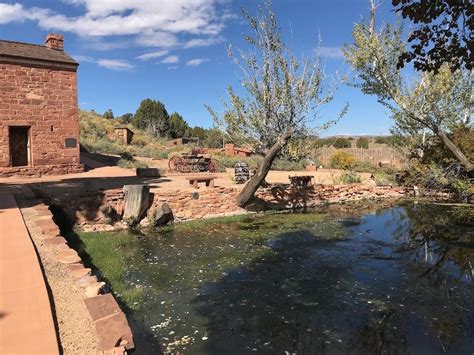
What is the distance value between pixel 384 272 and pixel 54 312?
5.25m

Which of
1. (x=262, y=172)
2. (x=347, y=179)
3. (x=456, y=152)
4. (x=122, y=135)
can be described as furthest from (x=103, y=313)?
(x=122, y=135)

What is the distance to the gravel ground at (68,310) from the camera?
3296mm

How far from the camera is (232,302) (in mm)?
5590

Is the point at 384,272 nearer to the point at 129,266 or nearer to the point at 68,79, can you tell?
the point at 129,266

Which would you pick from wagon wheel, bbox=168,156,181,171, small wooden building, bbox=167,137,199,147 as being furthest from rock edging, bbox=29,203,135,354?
small wooden building, bbox=167,137,199,147

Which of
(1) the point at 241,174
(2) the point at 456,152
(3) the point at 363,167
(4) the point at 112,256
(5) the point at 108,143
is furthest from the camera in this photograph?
(5) the point at 108,143

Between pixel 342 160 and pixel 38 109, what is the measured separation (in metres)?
18.6

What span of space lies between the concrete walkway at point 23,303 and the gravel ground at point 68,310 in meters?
0.13

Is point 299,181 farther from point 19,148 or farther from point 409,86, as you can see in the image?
point 19,148

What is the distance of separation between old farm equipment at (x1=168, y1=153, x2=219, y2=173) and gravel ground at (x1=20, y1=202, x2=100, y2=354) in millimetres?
15720

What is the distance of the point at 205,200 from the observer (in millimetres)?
12312

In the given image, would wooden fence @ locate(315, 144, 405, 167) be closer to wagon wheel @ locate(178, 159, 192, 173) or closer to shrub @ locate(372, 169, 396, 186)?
shrub @ locate(372, 169, 396, 186)

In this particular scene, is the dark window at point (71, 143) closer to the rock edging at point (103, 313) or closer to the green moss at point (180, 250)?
the green moss at point (180, 250)

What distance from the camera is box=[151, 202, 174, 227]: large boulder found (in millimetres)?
11055
